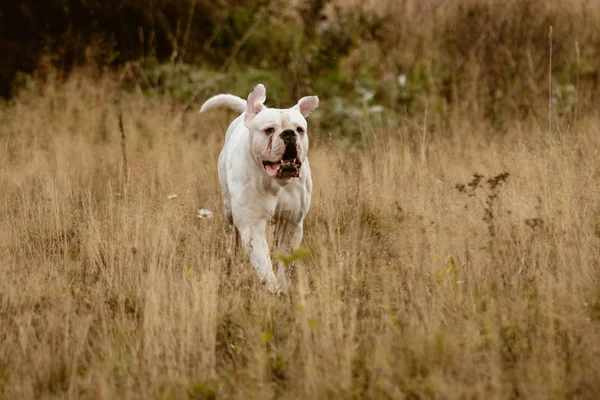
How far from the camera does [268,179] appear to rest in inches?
196

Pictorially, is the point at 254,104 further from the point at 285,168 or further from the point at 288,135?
the point at 285,168

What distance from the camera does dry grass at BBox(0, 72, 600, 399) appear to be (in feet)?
11.3

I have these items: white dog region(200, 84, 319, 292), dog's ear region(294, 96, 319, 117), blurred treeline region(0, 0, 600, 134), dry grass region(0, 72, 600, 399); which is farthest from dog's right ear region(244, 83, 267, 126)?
blurred treeline region(0, 0, 600, 134)

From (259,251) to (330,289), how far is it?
690mm

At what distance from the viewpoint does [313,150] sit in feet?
24.7

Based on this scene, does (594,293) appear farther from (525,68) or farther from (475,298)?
(525,68)

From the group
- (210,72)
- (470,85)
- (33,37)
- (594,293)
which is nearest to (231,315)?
(594,293)

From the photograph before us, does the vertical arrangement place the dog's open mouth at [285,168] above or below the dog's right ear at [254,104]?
below

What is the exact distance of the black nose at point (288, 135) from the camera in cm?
475

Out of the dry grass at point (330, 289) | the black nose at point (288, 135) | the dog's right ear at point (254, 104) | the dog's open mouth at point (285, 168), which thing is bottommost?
the dry grass at point (330, 289)

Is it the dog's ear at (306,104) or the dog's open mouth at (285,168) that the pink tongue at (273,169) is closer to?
the dog's open mouth at (285,168)

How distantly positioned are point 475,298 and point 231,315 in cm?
132

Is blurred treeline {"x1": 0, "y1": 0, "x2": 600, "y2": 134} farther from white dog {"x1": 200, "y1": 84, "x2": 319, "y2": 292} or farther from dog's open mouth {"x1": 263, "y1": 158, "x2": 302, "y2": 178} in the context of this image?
dog's open mouth {"x1": 263, "y1": 158, "x2": 302, "y2": 178}

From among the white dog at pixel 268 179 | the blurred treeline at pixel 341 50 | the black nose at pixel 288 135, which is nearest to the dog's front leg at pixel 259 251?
the white dog at pixel 268 179
